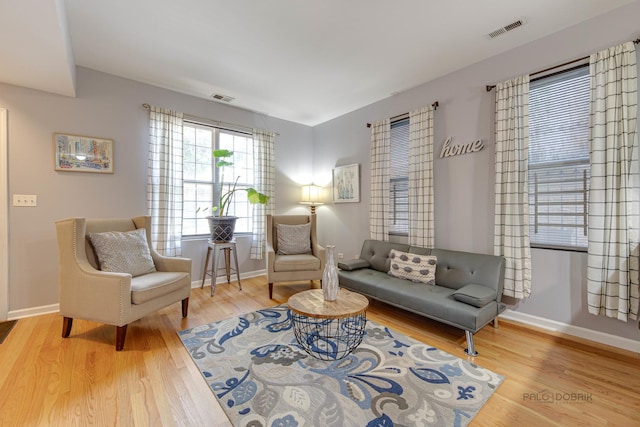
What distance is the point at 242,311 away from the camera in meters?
2.88

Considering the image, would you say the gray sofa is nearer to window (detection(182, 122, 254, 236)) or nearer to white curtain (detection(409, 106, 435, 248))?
white curtain (detection(409, 106, 435, 248))

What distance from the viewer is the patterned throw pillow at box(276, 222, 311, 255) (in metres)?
3.67

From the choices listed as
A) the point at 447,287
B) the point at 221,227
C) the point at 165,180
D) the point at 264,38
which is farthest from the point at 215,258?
the point at 447,287

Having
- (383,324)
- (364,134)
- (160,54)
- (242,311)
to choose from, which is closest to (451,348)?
(383,324)

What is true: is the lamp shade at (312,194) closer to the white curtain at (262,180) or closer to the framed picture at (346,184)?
the framed picture at (346,184)

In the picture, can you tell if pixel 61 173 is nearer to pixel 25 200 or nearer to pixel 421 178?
pixel 25 200

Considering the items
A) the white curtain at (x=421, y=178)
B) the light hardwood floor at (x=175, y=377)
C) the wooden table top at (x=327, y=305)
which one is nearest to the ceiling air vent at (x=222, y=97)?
the white curtain at (x=421, y=178)

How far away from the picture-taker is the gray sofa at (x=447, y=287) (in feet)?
6.98

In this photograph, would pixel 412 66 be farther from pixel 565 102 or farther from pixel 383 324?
pixel 383 324

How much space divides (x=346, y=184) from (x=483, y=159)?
6.54 ft

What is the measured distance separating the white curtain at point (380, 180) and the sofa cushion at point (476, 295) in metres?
1.45

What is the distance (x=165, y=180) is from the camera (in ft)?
11.1

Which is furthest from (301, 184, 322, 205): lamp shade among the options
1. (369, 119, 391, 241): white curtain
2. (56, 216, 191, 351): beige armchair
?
(56, 216, 191, 351): beige armchair

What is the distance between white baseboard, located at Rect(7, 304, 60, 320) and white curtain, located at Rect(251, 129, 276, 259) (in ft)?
7.58
